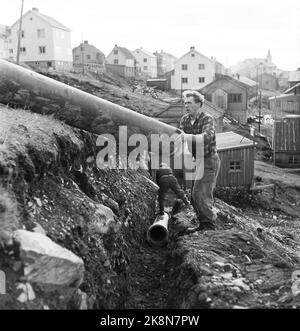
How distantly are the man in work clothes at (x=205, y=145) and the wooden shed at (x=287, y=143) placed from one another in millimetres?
27514

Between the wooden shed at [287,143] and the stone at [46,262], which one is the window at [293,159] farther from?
the stone at [46,262]

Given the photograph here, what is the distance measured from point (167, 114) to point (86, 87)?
10509mm

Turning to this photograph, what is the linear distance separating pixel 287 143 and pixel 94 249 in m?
30.3

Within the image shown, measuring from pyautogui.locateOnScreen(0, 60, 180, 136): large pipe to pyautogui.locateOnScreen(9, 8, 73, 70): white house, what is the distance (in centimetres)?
4363

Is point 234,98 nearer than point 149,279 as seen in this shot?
No

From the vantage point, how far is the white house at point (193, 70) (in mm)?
55406

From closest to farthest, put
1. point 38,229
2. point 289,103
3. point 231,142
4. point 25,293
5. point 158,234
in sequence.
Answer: point 25,293, point 38,229, point 158,234, point 231,142, point 289,103

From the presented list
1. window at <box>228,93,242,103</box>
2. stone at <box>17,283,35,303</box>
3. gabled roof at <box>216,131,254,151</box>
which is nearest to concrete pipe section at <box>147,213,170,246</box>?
stone at <box>17,283,35,303</box>

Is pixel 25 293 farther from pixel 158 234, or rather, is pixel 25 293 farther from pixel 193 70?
pixel 193 70

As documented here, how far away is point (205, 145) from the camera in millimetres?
6859

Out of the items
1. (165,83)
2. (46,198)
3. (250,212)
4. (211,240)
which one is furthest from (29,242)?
(165,83)

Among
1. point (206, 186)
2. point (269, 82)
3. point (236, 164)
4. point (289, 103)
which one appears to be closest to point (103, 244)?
point (206, 186)
